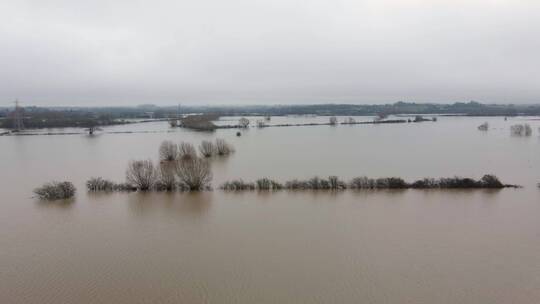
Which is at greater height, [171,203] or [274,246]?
[171,203]

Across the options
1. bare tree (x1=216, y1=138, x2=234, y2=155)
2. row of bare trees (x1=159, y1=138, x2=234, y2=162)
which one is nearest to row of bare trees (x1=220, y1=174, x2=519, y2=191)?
row of bare trees (x1=159, y1=138, x2=234, y2=162)

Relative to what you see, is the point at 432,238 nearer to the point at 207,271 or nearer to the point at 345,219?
the point at 345,219

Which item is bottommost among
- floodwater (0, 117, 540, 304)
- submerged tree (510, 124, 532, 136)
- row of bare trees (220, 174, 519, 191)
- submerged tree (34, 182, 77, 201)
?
floodwater (0, 117, 540, 304)

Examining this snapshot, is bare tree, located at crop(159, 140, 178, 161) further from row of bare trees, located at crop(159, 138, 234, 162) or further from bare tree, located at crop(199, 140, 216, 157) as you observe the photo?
bare tree, located at crop(199, 140, 216, 157)

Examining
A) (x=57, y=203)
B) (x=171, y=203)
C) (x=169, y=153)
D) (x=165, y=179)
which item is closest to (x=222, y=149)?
(x=169, y=153)

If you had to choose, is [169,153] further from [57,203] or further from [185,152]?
[57,203]

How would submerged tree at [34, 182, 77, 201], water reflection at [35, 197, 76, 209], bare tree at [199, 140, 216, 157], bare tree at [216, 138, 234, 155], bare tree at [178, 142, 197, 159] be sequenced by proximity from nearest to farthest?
1. water reflection at [35, 197, 76, 209]
2. submerged tree at [34, 182, 77, 201]
3. bare tree at [178, 142, 197, 159]
4. bare tree at [199, 140, 216, 157]
5. bare tree at [216, 138, 234, 155]

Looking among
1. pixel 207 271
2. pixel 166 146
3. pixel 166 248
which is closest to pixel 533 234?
pixel 207 271

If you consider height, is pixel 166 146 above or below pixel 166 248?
above

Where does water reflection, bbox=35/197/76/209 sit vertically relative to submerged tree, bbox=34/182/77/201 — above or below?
below
